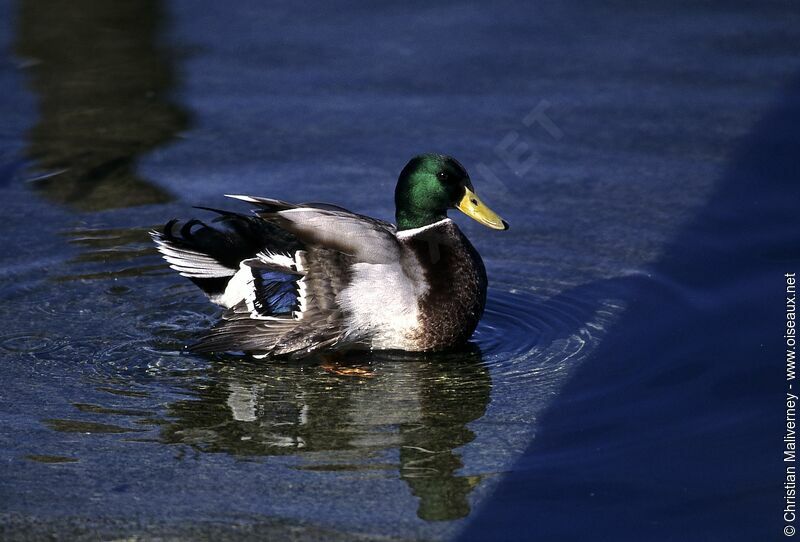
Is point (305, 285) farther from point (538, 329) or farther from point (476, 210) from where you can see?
point (538, 329)

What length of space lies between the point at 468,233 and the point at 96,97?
11.1ft

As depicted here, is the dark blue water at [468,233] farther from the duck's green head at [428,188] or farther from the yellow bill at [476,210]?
the duck's green head at [428,188]

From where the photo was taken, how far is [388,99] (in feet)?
29.9

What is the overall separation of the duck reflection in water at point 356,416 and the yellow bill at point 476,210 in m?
0.67

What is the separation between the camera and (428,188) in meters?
6.25

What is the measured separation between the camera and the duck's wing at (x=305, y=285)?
589 cm

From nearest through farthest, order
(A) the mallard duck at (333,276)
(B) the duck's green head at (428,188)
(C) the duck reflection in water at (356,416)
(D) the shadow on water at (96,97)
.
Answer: (C) the duck reflection in water at (356,416), (A) the mallard duck at (333,276), (B) the duck's green head at (428,188), (D) the shadow on water at (96,97)

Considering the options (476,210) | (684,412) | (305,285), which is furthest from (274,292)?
(684,412)

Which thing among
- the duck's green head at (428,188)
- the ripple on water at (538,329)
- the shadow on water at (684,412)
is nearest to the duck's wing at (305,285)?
the duck's green head at (428,188)

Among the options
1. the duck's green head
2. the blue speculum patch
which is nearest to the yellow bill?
the duck's green head

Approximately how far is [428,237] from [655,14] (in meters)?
5.02

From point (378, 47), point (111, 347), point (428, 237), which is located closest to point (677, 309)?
point (428, 237)

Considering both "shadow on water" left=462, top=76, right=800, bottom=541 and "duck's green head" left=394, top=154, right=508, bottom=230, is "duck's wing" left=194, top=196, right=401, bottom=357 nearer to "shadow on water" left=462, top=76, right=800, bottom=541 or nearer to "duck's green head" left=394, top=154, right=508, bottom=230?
"duck's green head" left=394, top=154, right=508, bottom=230

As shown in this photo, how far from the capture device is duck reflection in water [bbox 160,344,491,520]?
4789 mm
